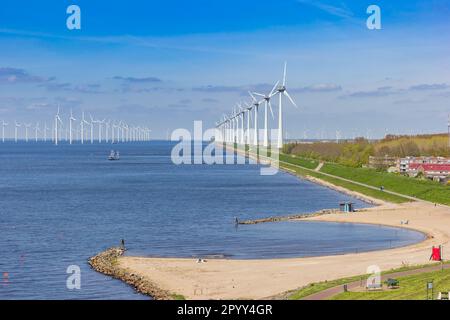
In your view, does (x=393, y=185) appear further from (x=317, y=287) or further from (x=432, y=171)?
(x=317, y=287)

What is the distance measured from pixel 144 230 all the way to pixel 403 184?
195ft

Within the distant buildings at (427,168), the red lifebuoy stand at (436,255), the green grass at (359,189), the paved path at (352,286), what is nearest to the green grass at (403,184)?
the green grass at (359,189)

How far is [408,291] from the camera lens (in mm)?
36719

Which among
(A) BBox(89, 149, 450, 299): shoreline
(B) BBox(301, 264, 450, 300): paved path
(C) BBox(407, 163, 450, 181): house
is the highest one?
(C) BBox(407, 163, 450, 181): house

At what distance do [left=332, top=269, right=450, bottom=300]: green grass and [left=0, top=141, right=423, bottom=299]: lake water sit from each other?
1321cm

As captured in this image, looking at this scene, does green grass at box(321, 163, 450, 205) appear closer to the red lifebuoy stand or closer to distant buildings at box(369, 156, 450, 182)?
distant buildings at box(369, 156, 450, 182)

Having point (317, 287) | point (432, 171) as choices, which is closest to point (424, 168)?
point (432, 171)

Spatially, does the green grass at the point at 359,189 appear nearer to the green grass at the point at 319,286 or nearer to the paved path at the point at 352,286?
the paved path at the point at 352,286

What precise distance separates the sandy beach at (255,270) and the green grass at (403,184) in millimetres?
40455

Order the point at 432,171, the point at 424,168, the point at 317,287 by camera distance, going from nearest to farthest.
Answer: the point at 317,287, the point at 432,171, the point at 424,168

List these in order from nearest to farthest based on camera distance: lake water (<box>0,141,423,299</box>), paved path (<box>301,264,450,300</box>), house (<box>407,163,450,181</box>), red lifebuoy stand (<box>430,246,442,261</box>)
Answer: paved path (<box>301,264,450,300</box>) < red lifebuoy stand (<box>430,246,442,261</box>) < lake water (<box>0,141,423,299</box>) < house (<box>407,163,450,181</box>)

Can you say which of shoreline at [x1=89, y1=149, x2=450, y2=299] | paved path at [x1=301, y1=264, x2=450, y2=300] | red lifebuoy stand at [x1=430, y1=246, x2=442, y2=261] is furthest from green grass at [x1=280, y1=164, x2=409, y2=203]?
paved path at [x1=301, y1=264, x2=450, y2=300]

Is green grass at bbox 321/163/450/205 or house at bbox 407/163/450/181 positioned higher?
house at bbox 407/163/450/181

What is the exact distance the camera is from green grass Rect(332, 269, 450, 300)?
1393 inches
